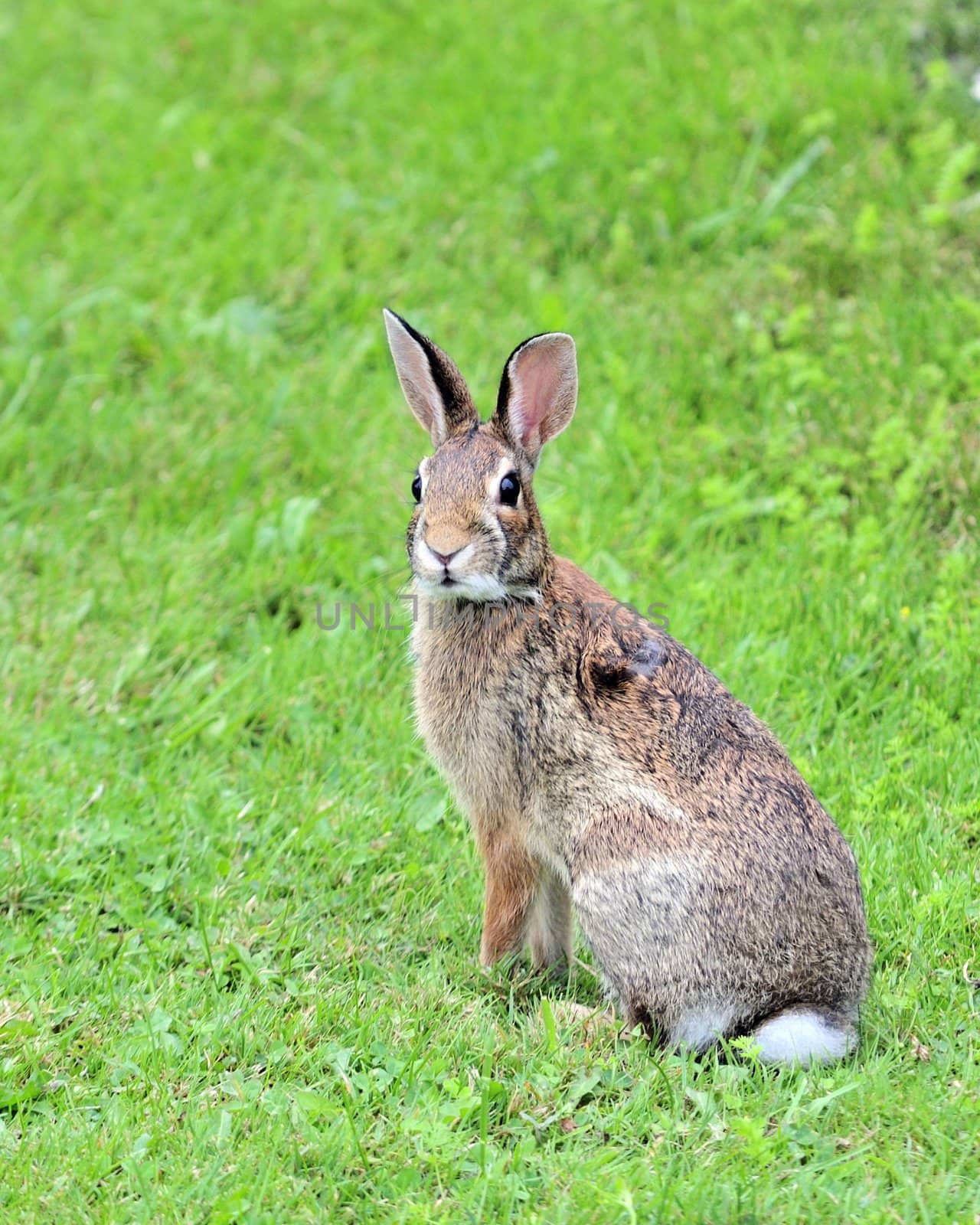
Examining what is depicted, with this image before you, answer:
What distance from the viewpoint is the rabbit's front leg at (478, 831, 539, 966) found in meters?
4.37

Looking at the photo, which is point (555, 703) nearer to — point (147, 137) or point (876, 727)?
point (876, 727)

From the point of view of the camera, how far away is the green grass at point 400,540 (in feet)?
12.2

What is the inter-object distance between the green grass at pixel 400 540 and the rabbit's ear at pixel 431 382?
1.29 m

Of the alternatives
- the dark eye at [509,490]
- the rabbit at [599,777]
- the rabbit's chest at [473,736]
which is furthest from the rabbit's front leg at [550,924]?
the dark eye at [509,490]

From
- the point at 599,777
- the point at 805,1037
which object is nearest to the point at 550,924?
the point at 599,777

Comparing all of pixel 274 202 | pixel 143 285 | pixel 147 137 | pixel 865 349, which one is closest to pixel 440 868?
pixel 865 349

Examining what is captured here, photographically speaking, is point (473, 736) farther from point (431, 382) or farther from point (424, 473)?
point (431, 382)

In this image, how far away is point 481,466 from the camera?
4.27 m

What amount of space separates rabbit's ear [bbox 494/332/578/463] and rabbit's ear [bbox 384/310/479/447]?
0.12 m

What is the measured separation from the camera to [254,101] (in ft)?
29.9

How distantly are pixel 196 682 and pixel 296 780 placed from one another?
0.68 m

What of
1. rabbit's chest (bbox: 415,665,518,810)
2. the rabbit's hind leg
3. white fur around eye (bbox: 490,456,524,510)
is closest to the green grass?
the rabbit's hind leg

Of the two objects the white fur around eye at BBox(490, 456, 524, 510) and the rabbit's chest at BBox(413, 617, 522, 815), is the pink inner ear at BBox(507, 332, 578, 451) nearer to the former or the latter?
the white fur around eye at BBox(490, 456, 524, 510)

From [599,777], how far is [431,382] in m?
1.25
